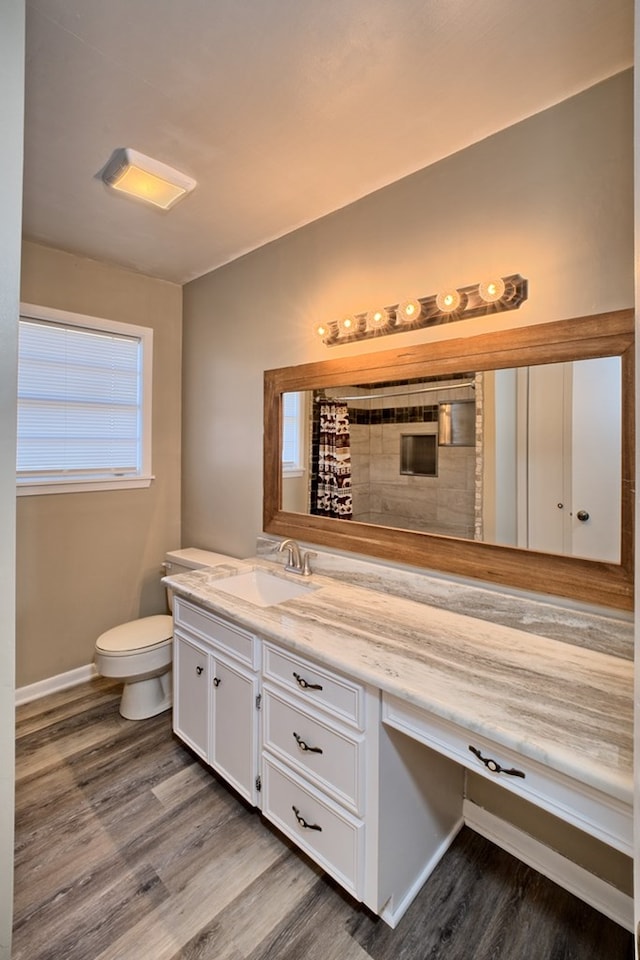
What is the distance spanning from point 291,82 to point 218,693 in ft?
7.11

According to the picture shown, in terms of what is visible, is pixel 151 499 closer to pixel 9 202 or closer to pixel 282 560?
pixel 282 560

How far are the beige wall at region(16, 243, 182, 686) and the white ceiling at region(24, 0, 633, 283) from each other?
680 millimetres

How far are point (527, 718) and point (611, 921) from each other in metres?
0.98

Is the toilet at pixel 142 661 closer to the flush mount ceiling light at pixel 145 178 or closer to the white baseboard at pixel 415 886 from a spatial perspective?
the white baseboard at pixel 415 886

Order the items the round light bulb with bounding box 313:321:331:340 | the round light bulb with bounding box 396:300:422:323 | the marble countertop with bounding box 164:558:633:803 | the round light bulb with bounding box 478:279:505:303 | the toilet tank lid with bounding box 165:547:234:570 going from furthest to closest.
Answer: the toilet tank lid with bounding box 165:547:234:570, the round light bulb with bounding box 313:321:331:340, the round light bulb with bounding box 396:300:422:323, the round light bulb with bounding box 478:279:505:303, the marble countertop with bounding box 164:558:633:803

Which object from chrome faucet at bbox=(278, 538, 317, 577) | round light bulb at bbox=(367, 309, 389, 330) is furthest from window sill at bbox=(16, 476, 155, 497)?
round light bulb at bbox=(367, 309, 389, 330)

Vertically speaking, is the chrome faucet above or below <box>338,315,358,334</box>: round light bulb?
below

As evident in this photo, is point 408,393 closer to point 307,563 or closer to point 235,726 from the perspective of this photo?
point 307,563

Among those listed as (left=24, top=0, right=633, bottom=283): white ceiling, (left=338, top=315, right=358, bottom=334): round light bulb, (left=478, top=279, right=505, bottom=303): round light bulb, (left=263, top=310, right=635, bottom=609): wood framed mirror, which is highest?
(left=24, top=0, right=633, bottom=283): white ceiling

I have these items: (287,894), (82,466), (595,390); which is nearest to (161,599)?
(82,466)

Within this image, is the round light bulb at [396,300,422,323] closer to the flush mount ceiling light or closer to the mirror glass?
the mirror glass

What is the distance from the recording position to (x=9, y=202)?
2.54 feet

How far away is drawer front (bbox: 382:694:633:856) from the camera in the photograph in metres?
0.85

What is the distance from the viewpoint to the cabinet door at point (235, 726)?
1.61 m
